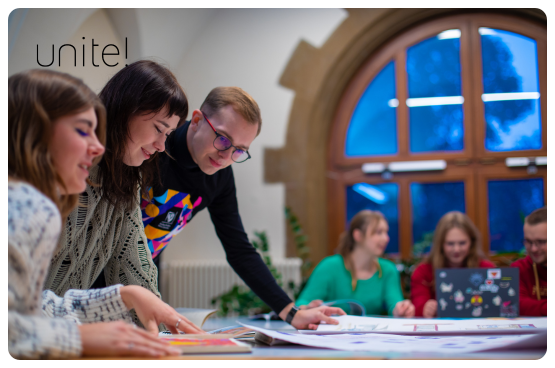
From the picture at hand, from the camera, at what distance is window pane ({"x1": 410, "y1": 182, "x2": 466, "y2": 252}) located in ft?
10.9

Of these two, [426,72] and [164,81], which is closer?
[164,81]

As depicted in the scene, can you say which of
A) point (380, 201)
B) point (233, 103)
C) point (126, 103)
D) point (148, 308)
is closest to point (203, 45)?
point (233, 103)

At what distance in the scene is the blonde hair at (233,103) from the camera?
1.34m

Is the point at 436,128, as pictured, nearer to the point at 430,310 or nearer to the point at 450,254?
the point at 450,254

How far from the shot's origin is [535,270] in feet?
5.64

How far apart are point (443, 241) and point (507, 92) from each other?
54.7 inches

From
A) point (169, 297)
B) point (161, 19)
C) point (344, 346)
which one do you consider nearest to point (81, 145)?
point (344, 346)

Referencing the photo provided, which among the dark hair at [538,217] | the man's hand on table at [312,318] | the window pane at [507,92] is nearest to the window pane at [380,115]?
the window pane at [507,92]

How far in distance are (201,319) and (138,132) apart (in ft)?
1.76

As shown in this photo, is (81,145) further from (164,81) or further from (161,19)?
(161,19)

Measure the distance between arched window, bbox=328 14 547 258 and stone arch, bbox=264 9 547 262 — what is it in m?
0.13

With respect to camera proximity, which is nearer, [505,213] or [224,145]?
[224,145]

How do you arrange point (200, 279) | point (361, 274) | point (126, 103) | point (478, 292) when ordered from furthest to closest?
point (200, 279), point (361, 274), point (478, 292), point (126, 103)

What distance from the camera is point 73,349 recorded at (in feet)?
2.23
